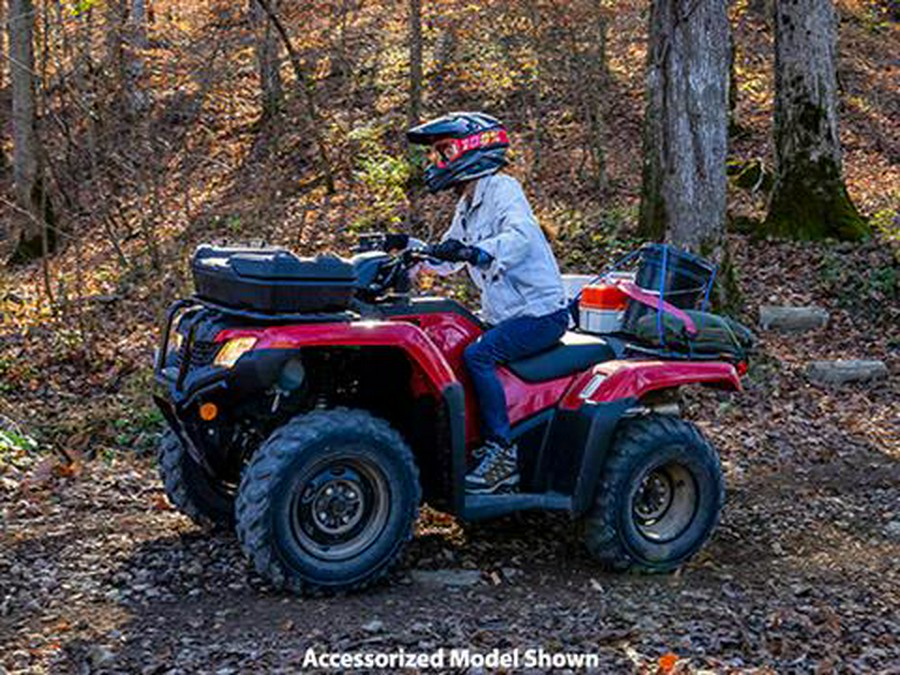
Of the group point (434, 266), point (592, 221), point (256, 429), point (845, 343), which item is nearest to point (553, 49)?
point (592, 221)

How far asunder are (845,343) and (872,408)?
1783mm

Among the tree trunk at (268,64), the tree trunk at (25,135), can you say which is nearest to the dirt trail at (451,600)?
the tree trunk at (25,135)

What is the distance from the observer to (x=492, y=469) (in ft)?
18.2

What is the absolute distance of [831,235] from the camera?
13172 mm

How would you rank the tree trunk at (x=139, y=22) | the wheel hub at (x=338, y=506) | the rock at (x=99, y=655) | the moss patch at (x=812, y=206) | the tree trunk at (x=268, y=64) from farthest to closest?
the tree trunk at (x=268, y=64) → the tree trunk at (x=139, y=22) → the moss patch at (x=812, y=206) → the wheel hub at (x=338, y=506) → the rock at (x=99, y=655)

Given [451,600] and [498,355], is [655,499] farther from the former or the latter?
[451,600]

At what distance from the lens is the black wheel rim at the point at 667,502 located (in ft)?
19.1

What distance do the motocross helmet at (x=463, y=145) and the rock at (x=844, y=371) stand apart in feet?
18.1

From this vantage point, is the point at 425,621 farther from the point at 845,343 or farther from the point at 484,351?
the point at 845,343

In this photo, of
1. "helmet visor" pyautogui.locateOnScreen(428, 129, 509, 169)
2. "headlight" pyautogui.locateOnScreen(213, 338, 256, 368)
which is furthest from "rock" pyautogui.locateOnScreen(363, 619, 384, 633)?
"helmet visor" pyautogui.locateOnScreen(428, 129, 509, 169)

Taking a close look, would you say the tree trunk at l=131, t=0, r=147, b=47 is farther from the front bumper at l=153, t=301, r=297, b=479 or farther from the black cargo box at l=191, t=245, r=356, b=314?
the black cargo box at l=191, t=245, r=356, b=314

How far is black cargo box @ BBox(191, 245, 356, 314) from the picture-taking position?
476 cm

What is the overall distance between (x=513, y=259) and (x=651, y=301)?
1036 millimetres

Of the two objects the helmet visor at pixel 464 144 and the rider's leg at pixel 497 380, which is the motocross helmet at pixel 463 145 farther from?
the rider's leg at pixel 497 380
